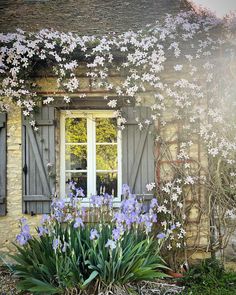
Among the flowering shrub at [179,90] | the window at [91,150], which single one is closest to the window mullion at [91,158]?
the window at [91,150]

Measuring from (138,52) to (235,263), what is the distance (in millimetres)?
3481

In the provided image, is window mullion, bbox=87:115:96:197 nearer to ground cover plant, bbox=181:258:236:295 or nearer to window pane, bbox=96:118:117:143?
window pane, bbox=96:118:117:143

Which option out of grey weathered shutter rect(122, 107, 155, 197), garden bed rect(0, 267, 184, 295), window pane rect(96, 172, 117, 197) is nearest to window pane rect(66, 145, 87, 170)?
window pane rect(96, 172, 117, 197)

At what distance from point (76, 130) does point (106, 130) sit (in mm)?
472

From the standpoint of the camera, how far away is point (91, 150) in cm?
620

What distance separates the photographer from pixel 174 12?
702cm

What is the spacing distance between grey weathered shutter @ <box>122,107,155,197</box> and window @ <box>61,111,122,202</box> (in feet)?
0.93

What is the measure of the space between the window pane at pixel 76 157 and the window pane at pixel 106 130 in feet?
0.99

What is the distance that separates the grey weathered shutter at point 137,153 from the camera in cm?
589

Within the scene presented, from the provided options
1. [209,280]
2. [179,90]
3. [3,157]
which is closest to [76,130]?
[3,157]

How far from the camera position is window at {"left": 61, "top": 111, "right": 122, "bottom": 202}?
620cm

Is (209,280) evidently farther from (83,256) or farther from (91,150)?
(91,150)

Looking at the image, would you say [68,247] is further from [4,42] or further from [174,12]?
[174,12]

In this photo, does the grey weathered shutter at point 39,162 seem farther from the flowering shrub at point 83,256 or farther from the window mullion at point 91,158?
the flowering shrub at point 83,256
